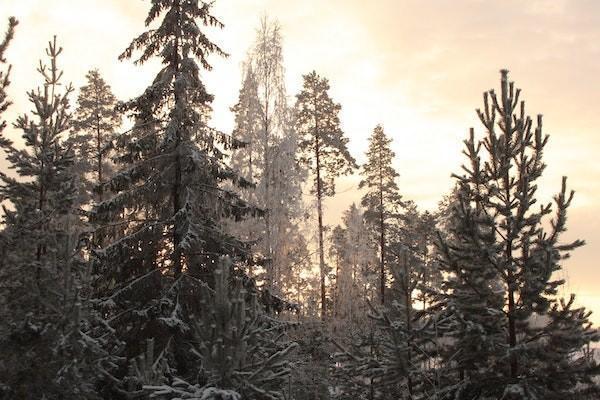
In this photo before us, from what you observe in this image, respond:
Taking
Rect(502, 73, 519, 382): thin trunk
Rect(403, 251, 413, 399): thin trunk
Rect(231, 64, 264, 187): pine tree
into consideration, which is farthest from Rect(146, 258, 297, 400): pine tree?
Rect(231, 64, 264, 187): pine tree

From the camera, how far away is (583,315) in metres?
9.91

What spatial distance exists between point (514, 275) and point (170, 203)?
356 inches

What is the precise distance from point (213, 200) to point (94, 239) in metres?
3.36

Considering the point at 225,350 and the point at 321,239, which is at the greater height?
the point at 321,239

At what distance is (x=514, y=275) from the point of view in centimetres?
980

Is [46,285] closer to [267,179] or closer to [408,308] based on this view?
[408,308]

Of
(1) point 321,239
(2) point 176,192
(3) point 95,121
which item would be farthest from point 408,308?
(3) point 95,121

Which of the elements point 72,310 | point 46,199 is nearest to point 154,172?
point 46,199

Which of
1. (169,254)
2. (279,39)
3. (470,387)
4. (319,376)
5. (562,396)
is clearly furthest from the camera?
(279,39)

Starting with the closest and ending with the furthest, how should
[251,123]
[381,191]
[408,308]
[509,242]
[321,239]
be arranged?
[408,308] < [509,242] < [251,123] < [321,239] < [381,191]

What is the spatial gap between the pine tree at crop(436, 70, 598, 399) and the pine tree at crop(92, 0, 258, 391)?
6226 mm

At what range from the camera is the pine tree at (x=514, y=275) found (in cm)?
947

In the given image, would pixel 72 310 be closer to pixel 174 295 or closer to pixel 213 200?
pixel 174 295

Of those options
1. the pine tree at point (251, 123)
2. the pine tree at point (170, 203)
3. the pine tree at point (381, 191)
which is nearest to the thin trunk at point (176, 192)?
the pine tree at point (170, 203)
